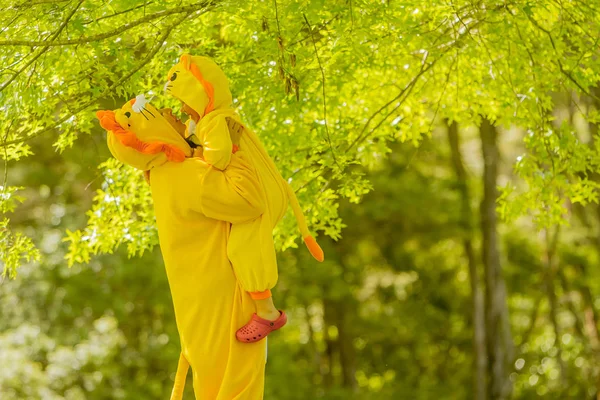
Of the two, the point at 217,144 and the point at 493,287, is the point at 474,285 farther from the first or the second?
the point at 217,144

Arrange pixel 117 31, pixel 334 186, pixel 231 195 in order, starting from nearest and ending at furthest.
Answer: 1. pixel 231 195
2. pixel 117 31
3. pixel 334 186

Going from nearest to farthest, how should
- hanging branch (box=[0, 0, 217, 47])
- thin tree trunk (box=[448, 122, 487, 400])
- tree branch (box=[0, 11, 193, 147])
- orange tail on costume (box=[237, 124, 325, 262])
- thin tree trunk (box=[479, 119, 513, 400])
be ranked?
orange tail on costume (box=[237, 124, 325, 262])
hanging branch (box=[0, 0, 217, 47])
tree branch (box=[0, 11, 193, 147])
thin tree trunk (box=[479, 119, 513, 400])
thin tree trunk (box=[448, 122, 487, 400])

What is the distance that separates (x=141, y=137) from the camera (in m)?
3.37

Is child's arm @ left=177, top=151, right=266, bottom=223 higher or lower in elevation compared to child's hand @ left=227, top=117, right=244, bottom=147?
lower

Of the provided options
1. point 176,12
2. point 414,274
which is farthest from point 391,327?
point 176,12

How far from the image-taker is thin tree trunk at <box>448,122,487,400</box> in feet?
32.3

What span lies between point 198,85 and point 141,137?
0.27 m

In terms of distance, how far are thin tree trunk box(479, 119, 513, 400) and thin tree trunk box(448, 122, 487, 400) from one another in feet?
0.32

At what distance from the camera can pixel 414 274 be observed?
11.9m

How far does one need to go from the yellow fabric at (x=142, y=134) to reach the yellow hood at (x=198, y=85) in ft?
0.40

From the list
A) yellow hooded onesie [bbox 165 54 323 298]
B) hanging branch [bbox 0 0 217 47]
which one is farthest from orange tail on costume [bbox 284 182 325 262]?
hanging branch [bbox 0 0 217 47]

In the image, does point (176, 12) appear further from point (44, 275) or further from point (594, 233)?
point (594, 233)

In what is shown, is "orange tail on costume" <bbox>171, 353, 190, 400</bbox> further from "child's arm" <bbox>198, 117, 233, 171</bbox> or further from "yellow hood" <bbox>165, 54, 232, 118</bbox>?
"yellow hood" <bbox>165, 54, 232, 118</bbox>

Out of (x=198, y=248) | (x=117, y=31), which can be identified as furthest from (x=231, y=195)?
(x=117, y=31)
